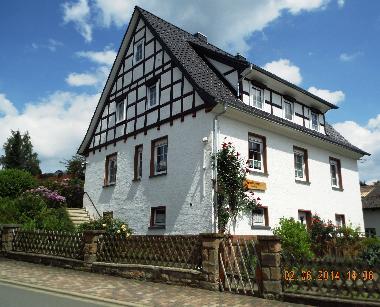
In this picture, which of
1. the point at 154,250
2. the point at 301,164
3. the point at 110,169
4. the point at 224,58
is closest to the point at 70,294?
the point at 154,250

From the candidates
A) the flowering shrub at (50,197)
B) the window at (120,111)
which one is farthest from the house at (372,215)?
the flowering shrub at (50,197)

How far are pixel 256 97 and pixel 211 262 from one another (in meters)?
10.4

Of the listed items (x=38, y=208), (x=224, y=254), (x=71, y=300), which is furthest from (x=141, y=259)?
(x=38, y=208)

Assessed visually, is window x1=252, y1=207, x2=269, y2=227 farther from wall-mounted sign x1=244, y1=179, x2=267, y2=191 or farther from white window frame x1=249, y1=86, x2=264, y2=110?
white window frame x1=249, y1=86, x2=264, y2=110

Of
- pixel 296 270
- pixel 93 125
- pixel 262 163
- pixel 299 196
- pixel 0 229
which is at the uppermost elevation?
pixel 93 125

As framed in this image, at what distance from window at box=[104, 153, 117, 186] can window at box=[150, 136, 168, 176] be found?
3.81 m

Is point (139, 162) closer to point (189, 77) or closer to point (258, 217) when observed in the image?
point (189, 77)

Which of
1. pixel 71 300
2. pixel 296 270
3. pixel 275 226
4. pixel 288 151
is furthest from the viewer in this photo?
pixel 288 151

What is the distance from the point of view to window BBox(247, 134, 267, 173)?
56.0 ft

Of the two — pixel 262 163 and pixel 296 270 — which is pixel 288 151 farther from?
pixel 296 270

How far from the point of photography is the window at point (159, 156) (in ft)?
59.1

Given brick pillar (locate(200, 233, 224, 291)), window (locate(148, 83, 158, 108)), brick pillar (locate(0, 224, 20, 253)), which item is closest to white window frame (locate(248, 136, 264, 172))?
window (locate(148, 83, 158, 108))

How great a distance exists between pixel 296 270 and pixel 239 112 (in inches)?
328

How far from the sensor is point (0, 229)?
15.7m
